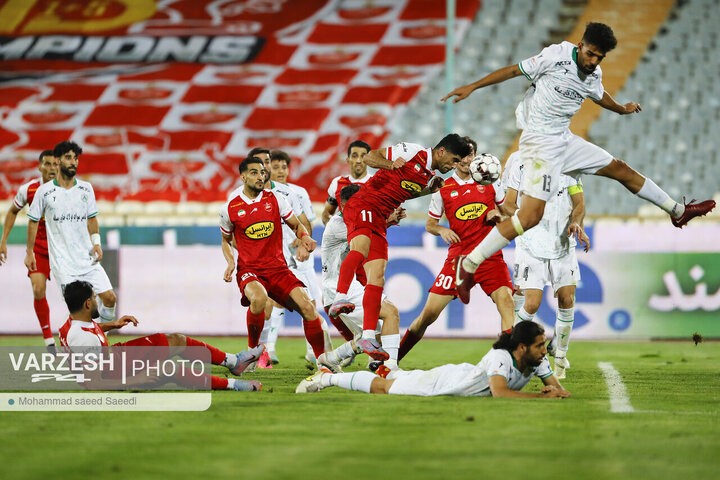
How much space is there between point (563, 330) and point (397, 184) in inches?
88.3

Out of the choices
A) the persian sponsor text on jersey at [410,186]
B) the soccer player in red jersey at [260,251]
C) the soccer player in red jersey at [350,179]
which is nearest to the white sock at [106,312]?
the soccer player in red jersey at [260,251]

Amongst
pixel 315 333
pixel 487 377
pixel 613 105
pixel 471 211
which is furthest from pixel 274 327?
pixel 613 105

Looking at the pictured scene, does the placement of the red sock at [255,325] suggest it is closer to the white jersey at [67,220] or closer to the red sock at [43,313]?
the white jersey at [67,220]

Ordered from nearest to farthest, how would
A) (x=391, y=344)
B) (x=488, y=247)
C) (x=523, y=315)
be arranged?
(x=488, y=247) → (x=391, y=344) → (x=523, y=315)

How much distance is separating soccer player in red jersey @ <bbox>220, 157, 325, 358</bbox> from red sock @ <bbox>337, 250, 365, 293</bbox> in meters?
0.40

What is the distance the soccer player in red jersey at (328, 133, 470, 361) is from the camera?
27.4ft

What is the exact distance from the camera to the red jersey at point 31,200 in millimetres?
11234

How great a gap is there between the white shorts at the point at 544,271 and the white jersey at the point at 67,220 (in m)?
4.43

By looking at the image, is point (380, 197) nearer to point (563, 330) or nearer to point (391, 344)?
point (391, 344)

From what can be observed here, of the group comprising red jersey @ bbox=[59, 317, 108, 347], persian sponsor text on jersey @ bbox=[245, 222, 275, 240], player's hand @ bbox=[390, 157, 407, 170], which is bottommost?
red jersey @ bbox=[59, 317, 108, 347]

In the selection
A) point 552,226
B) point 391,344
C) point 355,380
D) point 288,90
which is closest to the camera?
point 355,380

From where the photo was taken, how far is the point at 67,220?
420 inches

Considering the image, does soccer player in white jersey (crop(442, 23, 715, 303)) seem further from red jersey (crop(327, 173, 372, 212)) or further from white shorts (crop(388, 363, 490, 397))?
red jersey (crop(327, 173, 372, 212))

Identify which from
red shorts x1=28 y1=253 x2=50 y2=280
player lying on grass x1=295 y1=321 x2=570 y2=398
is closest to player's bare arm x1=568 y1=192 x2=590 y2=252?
player lying on grass x1=295 y1=321 x2=570 y2=398
